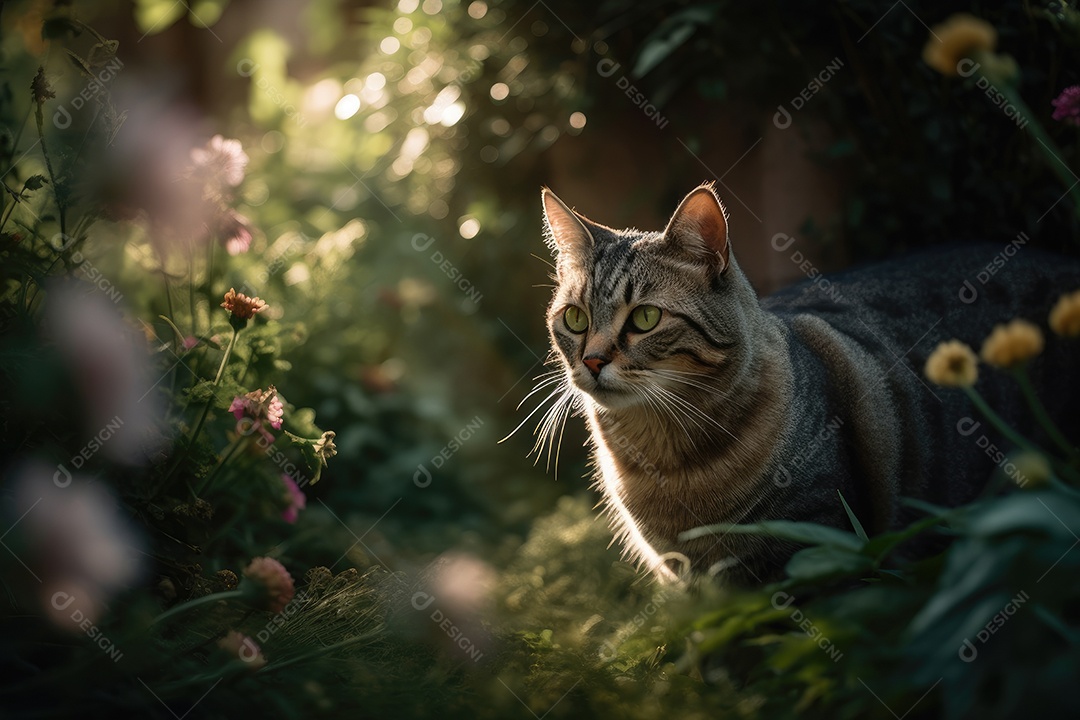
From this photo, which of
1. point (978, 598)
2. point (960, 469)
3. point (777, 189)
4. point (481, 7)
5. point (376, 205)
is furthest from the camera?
point (376, 205)

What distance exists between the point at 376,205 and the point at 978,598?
313cm

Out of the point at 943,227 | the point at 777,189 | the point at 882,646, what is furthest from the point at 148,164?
the point at 943,227

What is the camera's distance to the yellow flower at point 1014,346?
0.94 meters

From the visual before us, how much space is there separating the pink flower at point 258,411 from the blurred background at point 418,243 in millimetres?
42

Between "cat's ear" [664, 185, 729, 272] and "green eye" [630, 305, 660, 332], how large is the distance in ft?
0.47

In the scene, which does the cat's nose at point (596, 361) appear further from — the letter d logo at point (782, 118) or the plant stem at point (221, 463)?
the letter d logo at point (782, 118)

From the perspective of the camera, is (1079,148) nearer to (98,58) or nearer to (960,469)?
(960,469)

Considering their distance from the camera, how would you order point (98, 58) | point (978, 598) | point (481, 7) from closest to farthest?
1. point (978, 598)
2. point (98, 58)
3. point (481, 7)

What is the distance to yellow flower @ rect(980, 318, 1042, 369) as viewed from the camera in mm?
944

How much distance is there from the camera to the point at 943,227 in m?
2.46

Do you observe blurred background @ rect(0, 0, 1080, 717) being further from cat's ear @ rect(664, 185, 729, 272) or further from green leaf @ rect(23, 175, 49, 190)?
→ cat's ear @ rect(664, 185, 729, 272)

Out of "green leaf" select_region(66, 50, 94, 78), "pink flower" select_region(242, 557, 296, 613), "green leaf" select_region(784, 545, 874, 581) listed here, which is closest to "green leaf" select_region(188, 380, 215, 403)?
"pink flower" select_region(242, 557, 296, 613)

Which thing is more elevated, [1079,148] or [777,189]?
[777,189]

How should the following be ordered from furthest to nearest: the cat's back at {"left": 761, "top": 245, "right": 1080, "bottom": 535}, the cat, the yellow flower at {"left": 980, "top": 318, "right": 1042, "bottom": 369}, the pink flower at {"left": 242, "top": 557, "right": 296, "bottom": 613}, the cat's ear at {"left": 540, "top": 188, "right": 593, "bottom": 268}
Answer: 1. the cat's ear at {"left": 540, "top": 188, "right": 593, "bottom": 268}
2. the cat's back at {"left": 761, "top": 245, "right": 1080, "bottom": 535}
3. the cat
4. the pink flower at {"left": 242, "top": 557, "right": 296, "bottom": 613}
5. the yellow flower at {"left": 980, "top": 318, "right": 1042, "bottom": 369}
